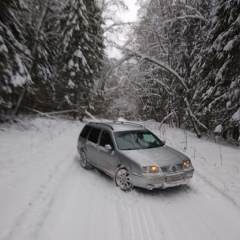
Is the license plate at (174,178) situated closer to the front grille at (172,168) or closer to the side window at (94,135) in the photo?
the front grille at (172,168)

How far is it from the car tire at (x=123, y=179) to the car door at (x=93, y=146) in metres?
1.45

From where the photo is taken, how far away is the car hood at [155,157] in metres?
6.41

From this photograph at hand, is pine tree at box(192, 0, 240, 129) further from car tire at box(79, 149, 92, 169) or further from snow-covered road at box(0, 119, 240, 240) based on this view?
car tire at box(79, 149, 92, 169)

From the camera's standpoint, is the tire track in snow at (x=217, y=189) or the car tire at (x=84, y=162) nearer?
the tire track in snow at (x=217, y=189)

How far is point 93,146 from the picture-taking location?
8.51 meters

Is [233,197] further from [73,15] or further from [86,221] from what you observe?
[73,15]

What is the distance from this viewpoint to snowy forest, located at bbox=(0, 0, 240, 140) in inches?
433

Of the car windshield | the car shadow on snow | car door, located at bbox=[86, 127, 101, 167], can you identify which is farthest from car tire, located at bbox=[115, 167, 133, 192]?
car door, located at bbox=[86, 127, 101, 167]

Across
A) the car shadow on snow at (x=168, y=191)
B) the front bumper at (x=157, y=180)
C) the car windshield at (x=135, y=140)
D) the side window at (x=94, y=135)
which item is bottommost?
the car shadow on snow at (x=168, y=191)

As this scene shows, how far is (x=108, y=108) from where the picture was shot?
41.3 metres

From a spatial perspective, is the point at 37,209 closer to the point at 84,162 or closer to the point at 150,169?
the point at 150,169

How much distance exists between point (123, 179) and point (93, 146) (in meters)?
2.11

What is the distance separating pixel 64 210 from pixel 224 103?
9653mm

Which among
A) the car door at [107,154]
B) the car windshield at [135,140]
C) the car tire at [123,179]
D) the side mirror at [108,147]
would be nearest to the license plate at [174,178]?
the car tire at [123,179]
